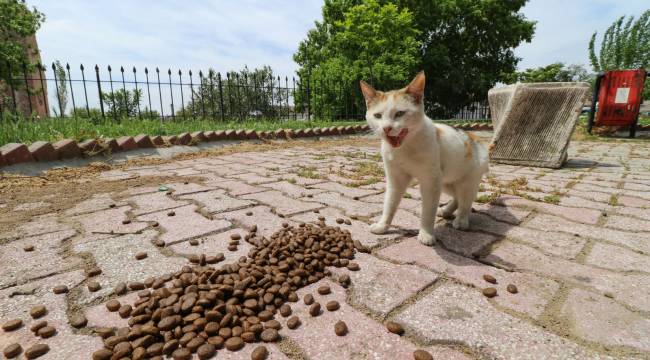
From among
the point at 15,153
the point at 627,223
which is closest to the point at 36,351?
the point at 627,223

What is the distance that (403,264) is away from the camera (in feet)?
6.89

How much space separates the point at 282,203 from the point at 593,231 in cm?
279

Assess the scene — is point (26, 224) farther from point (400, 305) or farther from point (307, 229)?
point (400, 305)

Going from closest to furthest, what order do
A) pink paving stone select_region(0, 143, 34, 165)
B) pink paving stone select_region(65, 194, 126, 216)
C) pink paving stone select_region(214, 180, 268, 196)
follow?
pink paving stone select_region(65, 194, 126, 216), pink paving stone select_region(214, 180, 268, 196), pink paving stone select_region(0, 143, 34, 165)

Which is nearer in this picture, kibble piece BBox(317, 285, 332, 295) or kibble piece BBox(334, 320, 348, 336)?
kibble piece BBox(334, 320, 348, 336)

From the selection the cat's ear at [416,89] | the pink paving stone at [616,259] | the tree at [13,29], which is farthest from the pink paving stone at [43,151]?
the tree at [13,29]

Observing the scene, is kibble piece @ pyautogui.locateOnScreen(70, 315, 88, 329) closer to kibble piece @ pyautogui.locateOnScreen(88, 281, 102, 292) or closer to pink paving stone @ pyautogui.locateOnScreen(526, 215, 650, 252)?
kibble piece @ pyautogui.locateOnScreen(88, 281, 102, 292)

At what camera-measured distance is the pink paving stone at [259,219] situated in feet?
8.93

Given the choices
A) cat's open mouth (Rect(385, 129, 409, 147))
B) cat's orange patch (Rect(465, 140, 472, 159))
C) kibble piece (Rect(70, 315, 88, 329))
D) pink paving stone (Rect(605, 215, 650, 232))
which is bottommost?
kibble piece (Rect(70, 315, 88, 329))

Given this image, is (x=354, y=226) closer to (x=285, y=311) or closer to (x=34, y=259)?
(x=285, y=311)

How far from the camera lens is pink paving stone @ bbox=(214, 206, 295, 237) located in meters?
2.72

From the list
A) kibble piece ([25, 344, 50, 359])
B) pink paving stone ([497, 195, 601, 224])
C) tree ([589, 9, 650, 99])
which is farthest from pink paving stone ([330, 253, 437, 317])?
tree ([589, 9, 650, 99])

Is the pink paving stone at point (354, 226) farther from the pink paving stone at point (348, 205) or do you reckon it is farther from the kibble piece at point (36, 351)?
the kibble piece at point (36, 351)

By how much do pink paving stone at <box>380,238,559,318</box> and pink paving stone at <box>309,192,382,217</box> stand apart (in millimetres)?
750
